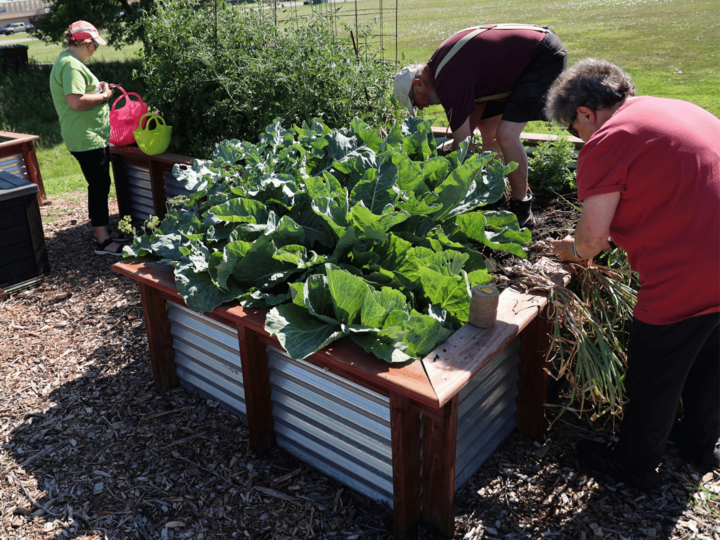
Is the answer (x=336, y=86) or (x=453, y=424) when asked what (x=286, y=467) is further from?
(x=336, y=86)

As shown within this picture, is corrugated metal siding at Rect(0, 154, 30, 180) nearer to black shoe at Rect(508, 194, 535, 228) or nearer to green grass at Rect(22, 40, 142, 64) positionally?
black shoe at Rect(508, 194, 535, 228)

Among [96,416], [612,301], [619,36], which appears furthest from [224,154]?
[619,36]

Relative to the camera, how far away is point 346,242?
7.89 feet

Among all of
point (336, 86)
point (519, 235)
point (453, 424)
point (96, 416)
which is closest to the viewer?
point (453, 424)

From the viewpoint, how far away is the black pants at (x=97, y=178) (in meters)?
4.89

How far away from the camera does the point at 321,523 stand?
7.64 ft

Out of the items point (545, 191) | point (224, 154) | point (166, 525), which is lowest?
point (166, 525)

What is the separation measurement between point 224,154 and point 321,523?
208cm

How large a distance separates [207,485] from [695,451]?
216 centimetres

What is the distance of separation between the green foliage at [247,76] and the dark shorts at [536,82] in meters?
1.55

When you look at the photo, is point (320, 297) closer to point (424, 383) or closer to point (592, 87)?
point (424, 383)

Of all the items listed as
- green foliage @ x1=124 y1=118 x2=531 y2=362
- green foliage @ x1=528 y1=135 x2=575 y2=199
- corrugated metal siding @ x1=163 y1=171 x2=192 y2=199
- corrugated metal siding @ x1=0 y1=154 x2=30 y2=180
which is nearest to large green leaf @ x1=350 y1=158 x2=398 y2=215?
green foliage @ x1=124 y1=118 x2=531 y2=362

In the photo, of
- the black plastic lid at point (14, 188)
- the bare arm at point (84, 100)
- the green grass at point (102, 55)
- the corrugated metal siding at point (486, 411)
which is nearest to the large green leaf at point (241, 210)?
the corrugated metal siding at point (486, 411)

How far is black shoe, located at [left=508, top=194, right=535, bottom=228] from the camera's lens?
353cm
